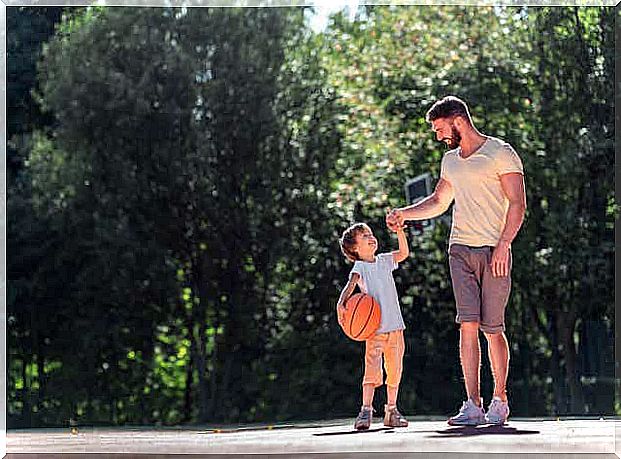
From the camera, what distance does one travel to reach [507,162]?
605 cm

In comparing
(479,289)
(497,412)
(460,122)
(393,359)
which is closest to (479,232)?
(479,289)

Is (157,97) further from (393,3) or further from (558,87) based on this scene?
(558,87)

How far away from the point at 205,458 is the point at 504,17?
547 centimetres

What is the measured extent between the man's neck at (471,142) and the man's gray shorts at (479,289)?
1.51 feet

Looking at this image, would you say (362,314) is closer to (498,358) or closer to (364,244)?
(364,244)

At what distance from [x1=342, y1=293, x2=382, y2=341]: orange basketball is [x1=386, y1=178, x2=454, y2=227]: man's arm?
0.39 m

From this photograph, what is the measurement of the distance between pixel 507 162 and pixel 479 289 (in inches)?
24.4

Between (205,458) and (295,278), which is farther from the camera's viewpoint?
(295,278)

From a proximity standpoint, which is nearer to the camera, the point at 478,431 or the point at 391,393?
the point at 478,431

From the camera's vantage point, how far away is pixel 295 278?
10.3 meters

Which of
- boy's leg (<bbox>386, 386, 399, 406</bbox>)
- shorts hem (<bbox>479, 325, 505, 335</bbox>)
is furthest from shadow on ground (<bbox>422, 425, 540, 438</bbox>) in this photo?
shorts hem (<bbox>479, 325, 505, 335</bbox>)

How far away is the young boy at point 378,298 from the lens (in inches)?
244

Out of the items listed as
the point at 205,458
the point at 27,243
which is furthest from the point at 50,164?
the point at 205,458

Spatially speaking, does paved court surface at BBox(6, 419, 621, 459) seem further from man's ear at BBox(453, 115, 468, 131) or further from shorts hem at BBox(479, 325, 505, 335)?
man's ear at BBox(453, 115, 468, 131)
